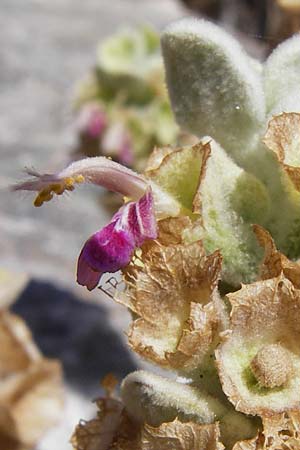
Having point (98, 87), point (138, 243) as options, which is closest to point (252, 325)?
point (138, 243)

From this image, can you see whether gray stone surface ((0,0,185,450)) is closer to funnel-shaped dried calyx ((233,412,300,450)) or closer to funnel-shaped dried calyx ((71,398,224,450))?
funnel-shaped dried calyx ((71,398,224,450))

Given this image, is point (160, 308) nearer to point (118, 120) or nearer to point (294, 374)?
point (294, 374)

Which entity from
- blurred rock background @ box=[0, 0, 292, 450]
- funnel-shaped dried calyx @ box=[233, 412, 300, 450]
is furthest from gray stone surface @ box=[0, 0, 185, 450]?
funnel-shaped dried calyx @ box=[233, 412, 300, 450]

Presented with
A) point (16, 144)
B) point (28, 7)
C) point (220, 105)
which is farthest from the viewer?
point (28, 7)

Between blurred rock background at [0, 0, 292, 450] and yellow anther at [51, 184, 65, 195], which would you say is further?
blurred rock background at [0, 0, 292, 450]

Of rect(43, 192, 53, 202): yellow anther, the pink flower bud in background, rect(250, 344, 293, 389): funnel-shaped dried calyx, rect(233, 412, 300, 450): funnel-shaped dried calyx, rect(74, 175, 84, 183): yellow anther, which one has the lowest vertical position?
the pink flower bud in background

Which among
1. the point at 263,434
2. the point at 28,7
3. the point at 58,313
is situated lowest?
the point at 28,7
